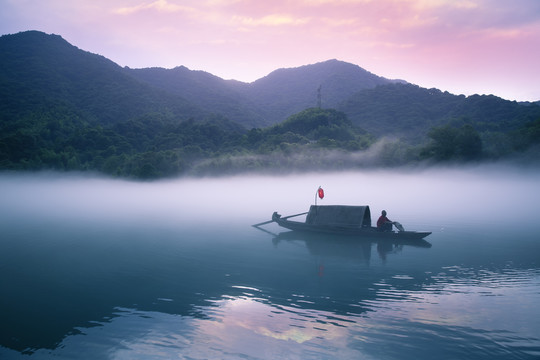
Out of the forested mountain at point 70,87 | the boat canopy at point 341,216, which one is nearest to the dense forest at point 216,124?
the forested mountain at point 70,87

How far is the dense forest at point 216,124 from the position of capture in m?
82.9

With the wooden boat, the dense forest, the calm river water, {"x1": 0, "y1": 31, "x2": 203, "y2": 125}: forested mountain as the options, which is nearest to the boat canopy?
the wooden boat

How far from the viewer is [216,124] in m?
117

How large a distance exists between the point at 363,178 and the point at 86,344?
7788cm

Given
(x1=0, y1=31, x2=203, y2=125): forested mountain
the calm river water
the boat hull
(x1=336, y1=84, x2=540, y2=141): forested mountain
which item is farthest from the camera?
(x1=0, y1=31, x2=203, y2=125): forested mountain

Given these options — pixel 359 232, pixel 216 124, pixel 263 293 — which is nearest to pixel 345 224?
pixel 359 232

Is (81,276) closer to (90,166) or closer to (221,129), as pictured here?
(90,166)

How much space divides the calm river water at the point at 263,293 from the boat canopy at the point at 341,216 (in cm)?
146

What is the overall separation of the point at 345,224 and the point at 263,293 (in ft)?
39.5

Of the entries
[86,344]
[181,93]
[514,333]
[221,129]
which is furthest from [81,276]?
[181,93]

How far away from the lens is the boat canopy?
24516 mm

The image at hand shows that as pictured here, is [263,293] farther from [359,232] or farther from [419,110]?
[419,110]

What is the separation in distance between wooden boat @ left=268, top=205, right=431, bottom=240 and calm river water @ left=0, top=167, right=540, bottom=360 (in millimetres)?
879

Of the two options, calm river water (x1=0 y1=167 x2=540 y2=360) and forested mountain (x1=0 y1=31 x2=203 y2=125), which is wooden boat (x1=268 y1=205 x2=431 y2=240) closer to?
calm river water (x1=0 y1=167 x2=540 y2=360)
